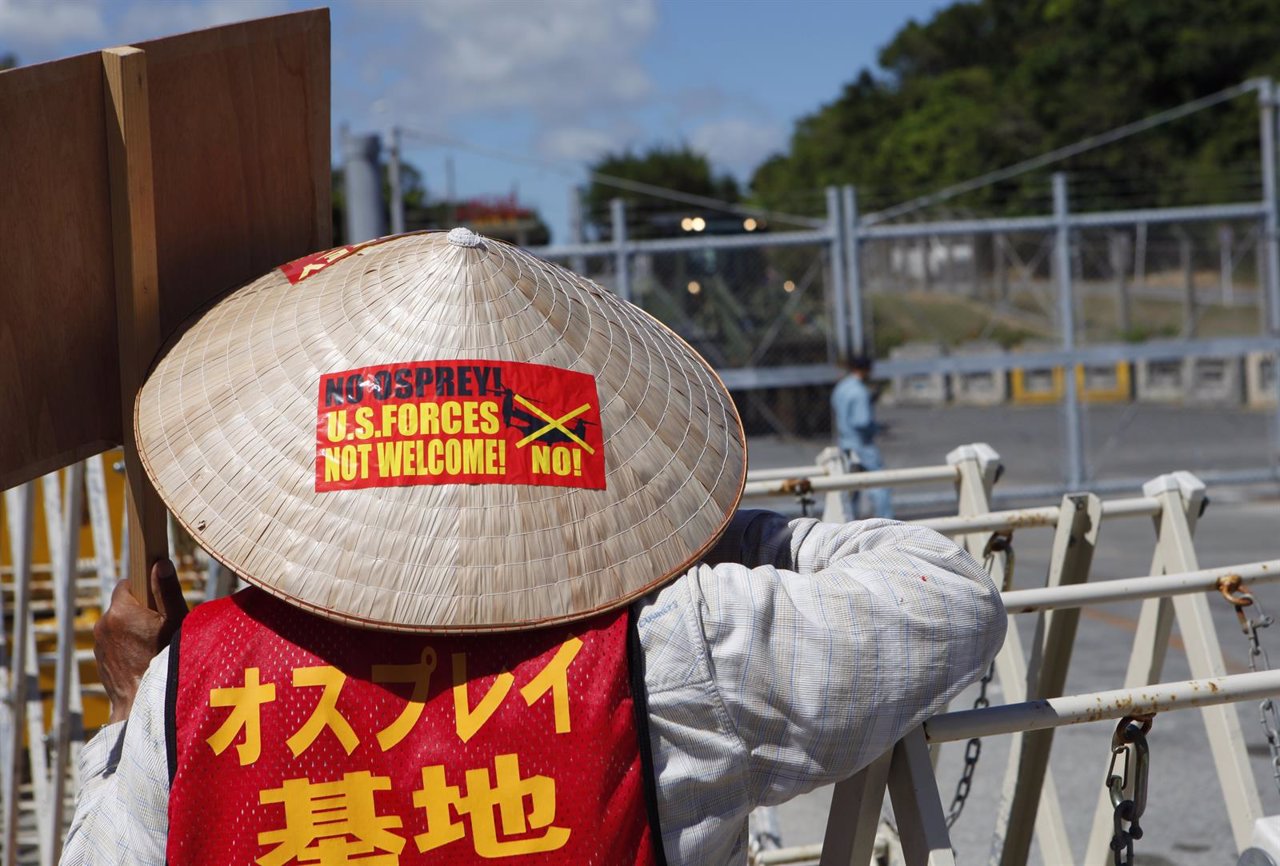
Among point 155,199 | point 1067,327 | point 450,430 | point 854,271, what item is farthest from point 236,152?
point 1067,327

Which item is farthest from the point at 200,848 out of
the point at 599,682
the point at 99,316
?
the point at 99,316

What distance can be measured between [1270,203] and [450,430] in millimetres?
10188

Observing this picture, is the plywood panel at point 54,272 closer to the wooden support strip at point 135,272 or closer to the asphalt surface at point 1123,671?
the wooden support strip at point 135,272

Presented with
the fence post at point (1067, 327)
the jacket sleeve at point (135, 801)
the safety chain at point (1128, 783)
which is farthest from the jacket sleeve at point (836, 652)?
the fence post at point (1067, 327)

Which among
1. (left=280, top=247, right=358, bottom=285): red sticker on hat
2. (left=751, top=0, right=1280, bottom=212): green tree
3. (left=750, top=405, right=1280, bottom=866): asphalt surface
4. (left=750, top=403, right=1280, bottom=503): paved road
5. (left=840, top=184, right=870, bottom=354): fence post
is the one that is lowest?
(left=750, top=405, right=1280, bottom=866): asphalt surface

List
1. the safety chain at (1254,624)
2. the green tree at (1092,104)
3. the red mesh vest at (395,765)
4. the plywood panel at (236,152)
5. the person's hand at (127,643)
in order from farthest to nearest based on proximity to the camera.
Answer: the green tree at (1092,104) → the safety chain at (1254,624) → the plywood panel at (236,152) → the person's hand at (127,643) → the red mesh vest at (395,765)

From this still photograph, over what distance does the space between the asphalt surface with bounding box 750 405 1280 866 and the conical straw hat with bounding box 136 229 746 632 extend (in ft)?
9.74

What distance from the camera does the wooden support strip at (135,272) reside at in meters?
1.54

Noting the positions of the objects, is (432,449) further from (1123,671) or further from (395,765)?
(1123,671)

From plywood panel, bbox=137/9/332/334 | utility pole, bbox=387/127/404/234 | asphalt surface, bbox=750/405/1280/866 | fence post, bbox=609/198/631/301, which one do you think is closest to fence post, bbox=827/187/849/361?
asphalt surface, bbox=750/405/1280/866

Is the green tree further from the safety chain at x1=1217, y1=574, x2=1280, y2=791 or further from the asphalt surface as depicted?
the safety chain at x1=1217, y1=574, x2=1280, y2=791

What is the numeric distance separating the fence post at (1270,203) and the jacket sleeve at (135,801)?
1035cm

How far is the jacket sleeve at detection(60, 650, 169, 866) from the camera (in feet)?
4.28

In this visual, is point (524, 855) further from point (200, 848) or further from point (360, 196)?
point (360, 196)
